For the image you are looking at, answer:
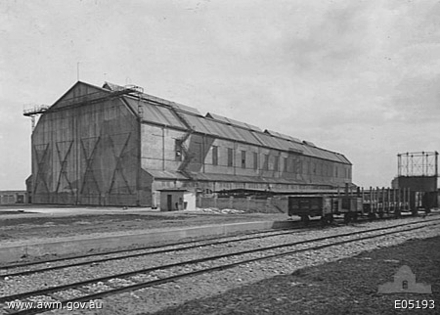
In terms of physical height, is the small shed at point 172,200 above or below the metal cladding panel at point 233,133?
below

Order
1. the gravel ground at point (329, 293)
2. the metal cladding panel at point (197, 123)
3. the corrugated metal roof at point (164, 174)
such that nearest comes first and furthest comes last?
the gravel ground at point (329, 293)
the corrugated metal roof at point (164, 174)
the metal cladding panel at point (197, 123)

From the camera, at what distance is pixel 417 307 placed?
654cm

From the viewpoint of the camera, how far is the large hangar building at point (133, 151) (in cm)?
4672

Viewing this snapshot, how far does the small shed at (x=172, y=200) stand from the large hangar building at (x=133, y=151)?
3493 millimetres

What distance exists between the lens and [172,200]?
37.8m

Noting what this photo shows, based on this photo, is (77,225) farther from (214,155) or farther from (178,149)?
(214,155)

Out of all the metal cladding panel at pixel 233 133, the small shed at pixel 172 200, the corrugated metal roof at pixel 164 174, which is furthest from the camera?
the metal cladding panel at pixel 233 133

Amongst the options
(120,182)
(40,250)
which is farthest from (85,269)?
(120,182)

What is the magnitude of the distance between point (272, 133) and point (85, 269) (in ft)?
226

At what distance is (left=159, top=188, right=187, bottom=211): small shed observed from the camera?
124 ft

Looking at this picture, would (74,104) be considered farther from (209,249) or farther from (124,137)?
(209,249)

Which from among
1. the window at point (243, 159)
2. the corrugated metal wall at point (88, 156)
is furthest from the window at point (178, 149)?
the window at point (243, 159)

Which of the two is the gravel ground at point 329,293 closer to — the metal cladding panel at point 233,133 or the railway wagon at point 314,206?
the railway wagon at point 314,206

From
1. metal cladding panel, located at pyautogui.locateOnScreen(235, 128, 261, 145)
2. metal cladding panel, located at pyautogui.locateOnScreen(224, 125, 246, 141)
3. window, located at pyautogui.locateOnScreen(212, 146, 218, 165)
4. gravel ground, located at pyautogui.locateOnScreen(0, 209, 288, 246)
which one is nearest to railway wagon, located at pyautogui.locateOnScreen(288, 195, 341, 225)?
gravel ground, located at pyautogui.locateOnScreen(0, 209, 288, 246)
